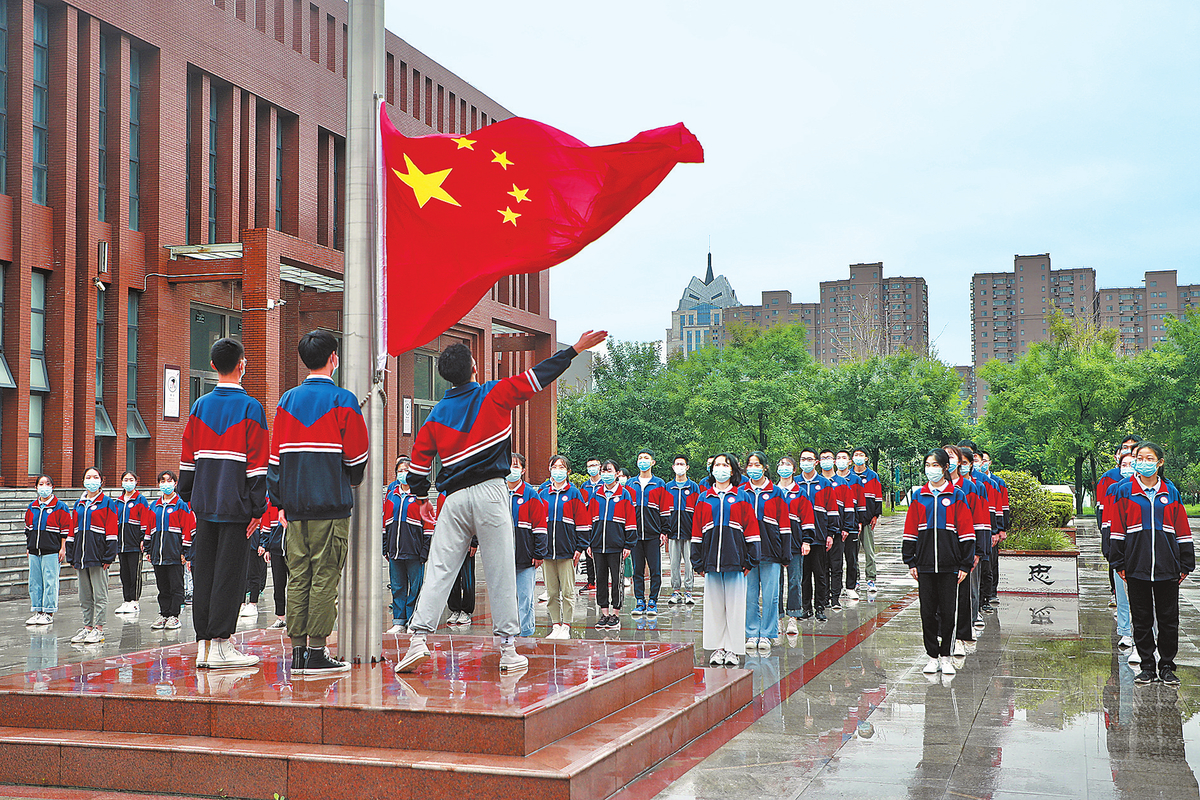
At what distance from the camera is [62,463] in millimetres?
22000

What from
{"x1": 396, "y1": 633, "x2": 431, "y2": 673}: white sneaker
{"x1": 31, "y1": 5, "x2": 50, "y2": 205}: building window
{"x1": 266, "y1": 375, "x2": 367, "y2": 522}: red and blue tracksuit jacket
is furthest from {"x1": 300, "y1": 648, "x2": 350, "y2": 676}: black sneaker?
{"x1": 31, "y1": 5, "x2": 50, "y2": 205}: building window

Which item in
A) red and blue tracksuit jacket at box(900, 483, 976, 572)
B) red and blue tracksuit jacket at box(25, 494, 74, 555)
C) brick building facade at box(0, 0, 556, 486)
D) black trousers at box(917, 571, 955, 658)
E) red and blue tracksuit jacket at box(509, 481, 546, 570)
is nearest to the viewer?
red and blue tracksuit jacket at box(900, 483, 976, 572)

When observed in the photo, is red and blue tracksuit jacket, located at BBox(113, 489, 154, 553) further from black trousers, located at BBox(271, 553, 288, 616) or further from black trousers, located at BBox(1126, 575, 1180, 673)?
black trousers, located at BBox(1126, 575, 1180, 673)

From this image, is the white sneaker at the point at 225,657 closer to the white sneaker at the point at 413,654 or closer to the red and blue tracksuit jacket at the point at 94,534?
the white sneaker at the point at 413,654

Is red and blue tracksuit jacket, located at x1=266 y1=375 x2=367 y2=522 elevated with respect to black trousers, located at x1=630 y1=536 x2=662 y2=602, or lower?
elevated

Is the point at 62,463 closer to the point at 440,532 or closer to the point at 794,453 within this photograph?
the point at 440,532

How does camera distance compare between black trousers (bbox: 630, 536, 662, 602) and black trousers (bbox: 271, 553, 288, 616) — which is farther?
black trousers (bbox: 630, 536, 662, 602)

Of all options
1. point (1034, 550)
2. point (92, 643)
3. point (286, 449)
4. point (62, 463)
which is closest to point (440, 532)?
point (286, 449)

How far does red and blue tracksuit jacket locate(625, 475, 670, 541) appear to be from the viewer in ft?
43.7

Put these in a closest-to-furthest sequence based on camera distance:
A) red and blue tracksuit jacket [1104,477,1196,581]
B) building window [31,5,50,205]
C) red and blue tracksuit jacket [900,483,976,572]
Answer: red and blue tracksuit jacket [1104,477,1196,581] → red and blue tracksuit jacket [900,483,976,572] → building window [31,5,50,205]

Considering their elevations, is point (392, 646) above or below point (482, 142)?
below

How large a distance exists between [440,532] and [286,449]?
1.09 meters

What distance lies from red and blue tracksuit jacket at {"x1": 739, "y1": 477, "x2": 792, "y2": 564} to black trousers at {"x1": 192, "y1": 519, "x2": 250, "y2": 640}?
16.7 ft

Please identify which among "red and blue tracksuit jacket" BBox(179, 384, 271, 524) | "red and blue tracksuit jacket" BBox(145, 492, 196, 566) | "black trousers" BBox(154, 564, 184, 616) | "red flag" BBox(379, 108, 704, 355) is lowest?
"black trousers" BBox(154, 564, 184, 616)
